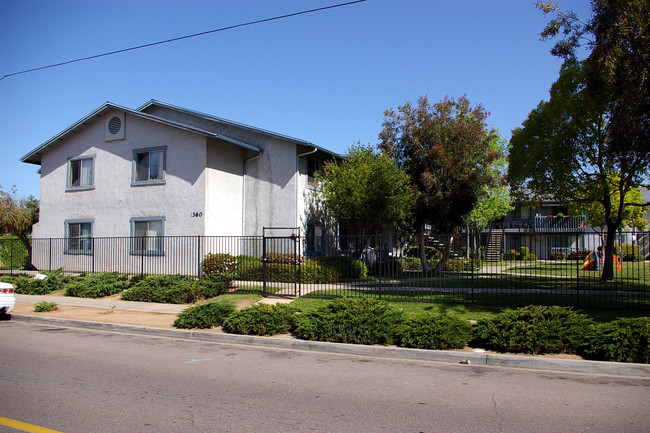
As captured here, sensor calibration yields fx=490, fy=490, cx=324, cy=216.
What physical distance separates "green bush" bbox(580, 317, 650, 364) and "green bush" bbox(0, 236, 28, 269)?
90.9 ft

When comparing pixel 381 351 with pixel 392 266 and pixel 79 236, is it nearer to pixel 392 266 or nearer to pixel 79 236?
pixel 392 266

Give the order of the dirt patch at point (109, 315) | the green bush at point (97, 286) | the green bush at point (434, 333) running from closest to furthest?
the green bush at point (434, 333), the dirt patch at point (109, 315), the green bush at point (97, 286)

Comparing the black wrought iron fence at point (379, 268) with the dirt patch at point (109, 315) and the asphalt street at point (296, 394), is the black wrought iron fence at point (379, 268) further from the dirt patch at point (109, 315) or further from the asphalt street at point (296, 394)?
the asphalt street at point (296, 394)

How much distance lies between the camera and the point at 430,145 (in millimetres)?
24531

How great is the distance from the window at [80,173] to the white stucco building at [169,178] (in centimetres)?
5

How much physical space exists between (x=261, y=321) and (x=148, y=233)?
45.1ft

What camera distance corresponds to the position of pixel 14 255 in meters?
28.2

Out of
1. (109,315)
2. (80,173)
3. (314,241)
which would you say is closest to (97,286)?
(109,315)

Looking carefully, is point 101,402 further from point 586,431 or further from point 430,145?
point 430,145

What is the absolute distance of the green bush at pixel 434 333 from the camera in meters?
9.16

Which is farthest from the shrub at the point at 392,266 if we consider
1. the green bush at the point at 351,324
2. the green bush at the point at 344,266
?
the green bush at the point at 351,324

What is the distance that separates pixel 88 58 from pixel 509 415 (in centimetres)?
1764

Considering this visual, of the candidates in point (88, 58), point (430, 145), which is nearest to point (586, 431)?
point (88, 58)

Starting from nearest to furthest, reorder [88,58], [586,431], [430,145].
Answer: [586,431]
[88,58]
[430,145]
